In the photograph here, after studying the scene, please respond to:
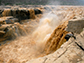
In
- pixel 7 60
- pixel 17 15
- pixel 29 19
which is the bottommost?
pixel 7 60

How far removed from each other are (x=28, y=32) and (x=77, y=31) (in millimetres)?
5324

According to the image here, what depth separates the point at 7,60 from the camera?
373 centimetres

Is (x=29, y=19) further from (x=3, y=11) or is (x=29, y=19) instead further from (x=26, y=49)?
(x=26, y=49)

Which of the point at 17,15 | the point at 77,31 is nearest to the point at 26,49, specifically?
the point at 77,31

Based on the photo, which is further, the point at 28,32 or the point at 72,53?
the point at 28,32

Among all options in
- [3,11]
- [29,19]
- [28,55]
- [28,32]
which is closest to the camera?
[28,55]

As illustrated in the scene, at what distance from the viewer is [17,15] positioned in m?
8.06

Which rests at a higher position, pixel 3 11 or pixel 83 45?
pixel 3 11

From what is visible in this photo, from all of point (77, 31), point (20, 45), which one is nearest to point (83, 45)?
point (77, 31)

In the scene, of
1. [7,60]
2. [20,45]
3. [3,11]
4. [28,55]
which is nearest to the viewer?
[7,60]

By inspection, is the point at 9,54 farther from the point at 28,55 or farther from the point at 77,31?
the point at 77,31

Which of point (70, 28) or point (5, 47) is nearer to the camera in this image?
point (70, 28)

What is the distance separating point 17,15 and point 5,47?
426 centimetres

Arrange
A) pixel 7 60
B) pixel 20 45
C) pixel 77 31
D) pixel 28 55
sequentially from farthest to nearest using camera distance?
pixel 20 45 → pixel 28 55 → pixel 7 60 → pixel 77 31
